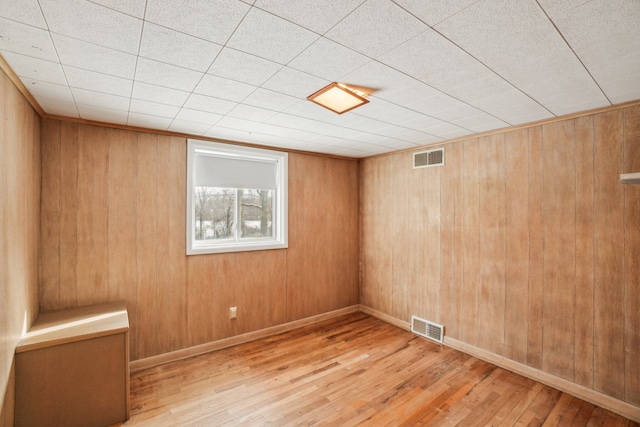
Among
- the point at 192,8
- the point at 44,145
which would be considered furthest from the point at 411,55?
the point at 44,145

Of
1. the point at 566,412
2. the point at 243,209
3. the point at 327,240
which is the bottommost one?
the point at 566,412

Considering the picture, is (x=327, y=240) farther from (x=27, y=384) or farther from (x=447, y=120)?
(x=27, y=384)

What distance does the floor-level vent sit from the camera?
3.54 m

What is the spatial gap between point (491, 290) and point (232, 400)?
2.74 meters

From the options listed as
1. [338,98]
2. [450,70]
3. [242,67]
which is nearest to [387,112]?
[338,98]

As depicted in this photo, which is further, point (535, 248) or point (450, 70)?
point (535, 248)

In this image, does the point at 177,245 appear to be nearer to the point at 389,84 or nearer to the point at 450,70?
the point at 389,84

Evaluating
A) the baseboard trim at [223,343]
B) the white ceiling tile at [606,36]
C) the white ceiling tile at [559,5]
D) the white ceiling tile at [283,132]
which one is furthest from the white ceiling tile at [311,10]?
the baseboard trim at [223,343]

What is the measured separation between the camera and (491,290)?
3102 millimetres

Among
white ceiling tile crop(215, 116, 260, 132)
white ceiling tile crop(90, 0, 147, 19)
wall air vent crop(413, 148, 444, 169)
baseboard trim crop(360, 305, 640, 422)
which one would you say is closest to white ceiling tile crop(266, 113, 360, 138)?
white ceiling tile crop(215, 116, 260, 132)

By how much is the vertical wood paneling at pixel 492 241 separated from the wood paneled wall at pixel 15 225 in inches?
153

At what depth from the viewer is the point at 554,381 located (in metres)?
2.64

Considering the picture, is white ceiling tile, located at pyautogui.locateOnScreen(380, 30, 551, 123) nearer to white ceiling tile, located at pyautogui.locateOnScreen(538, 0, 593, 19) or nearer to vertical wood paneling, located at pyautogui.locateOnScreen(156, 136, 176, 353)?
white ceiling tile, located at pyautogui.locateOnScreen(538, 0, 593, 19)

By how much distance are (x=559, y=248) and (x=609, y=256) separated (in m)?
0.33
